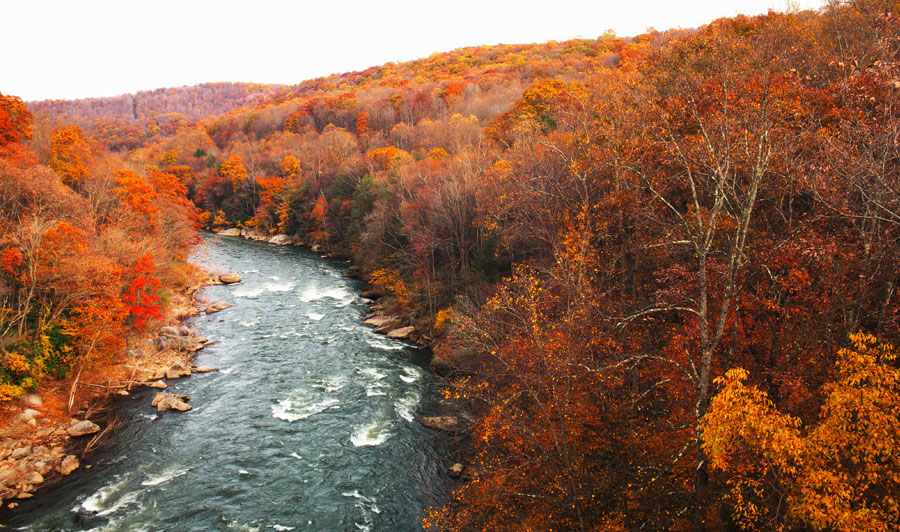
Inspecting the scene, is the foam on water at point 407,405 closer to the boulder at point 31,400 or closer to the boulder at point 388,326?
the boulder at point 388,326

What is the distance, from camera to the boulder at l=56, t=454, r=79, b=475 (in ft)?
62.0

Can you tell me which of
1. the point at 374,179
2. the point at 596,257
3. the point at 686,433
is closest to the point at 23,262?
the point at 596,257

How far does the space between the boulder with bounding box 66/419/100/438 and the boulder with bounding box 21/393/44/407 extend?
7.26 feet

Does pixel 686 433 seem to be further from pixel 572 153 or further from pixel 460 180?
pixel 460 180

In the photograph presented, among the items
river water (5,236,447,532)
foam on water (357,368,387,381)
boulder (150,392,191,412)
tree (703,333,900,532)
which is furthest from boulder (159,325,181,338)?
tree (703,333,900,532)

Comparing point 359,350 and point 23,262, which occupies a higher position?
point 23,262

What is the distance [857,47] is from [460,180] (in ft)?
82.4

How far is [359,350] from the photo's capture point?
3250 centimetres

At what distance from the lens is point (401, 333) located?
119 ft

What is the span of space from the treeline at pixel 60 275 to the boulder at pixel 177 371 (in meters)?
2.99

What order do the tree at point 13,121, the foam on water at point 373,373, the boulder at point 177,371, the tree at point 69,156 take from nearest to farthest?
the boulder at point 177,371 → the foam on water at point 373,373 → the tree at point 13,121 → the tree at point 69,156

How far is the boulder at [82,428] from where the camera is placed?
21328 millimetres

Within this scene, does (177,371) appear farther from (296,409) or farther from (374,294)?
(374,294)

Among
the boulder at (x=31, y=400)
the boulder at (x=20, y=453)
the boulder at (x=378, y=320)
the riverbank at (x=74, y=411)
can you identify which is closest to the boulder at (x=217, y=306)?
the riverbank at (x=74, y=411)
